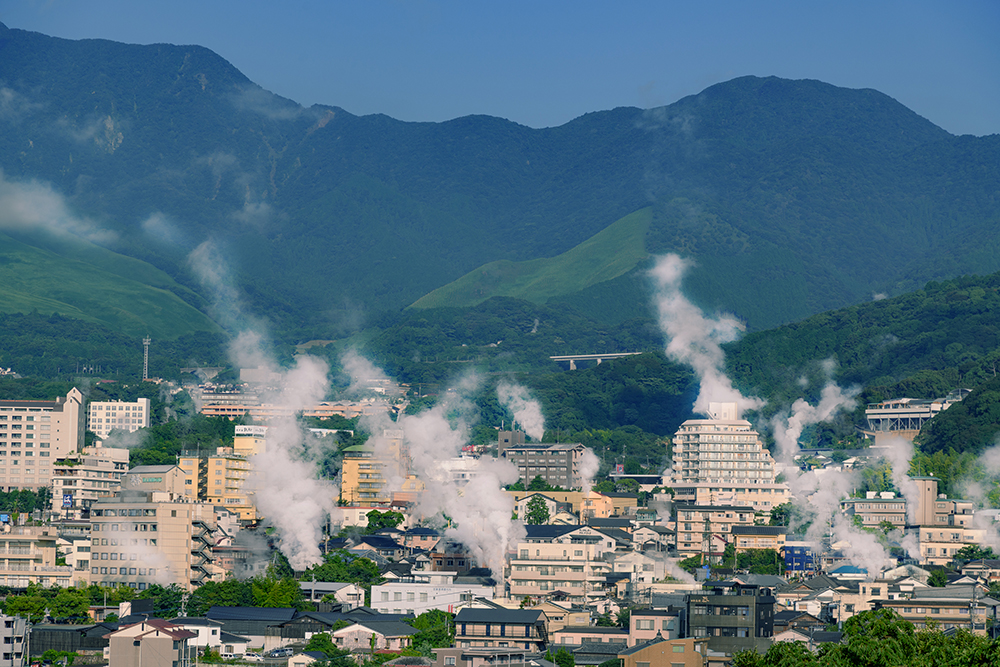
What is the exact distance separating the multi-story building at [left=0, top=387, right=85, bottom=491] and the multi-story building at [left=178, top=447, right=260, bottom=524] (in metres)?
18.3

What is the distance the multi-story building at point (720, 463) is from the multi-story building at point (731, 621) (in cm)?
4737

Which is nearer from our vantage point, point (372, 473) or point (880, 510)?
point (880, 510)

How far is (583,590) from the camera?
215ft

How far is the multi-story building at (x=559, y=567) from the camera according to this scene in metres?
65.0

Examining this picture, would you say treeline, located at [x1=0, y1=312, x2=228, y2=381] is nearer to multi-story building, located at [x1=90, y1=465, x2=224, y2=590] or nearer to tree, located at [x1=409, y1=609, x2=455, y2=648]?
multi-story building, located at [x1=90, y1=465, x2=224, y2=590]

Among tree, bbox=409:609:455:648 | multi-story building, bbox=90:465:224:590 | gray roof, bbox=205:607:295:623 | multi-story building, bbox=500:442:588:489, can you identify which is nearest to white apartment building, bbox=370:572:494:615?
tree, bbox=409:609:455:648

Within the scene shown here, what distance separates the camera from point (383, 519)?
8506cm

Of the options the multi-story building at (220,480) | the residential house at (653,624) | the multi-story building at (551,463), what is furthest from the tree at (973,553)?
the multi-story building at (551,463)

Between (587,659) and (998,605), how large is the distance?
14951 mm

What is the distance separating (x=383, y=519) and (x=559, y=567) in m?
20.7

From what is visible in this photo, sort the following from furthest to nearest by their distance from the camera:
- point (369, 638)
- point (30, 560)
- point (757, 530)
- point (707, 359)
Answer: point (707, 359) → point (757, 530) → point (30, 560) → point (369, 638)

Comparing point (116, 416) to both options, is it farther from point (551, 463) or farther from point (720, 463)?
point (720, 463)

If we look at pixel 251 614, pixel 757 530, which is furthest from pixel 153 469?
pixel 757 530

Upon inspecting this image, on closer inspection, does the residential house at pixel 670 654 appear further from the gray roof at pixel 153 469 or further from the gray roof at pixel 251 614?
the gray roof at pixel 153 469
